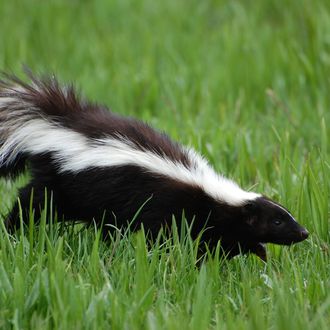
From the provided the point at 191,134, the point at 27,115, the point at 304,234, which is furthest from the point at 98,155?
the point at 191,134

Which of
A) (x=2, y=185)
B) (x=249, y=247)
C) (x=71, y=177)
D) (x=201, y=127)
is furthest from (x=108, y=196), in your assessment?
(x=201, y=127)

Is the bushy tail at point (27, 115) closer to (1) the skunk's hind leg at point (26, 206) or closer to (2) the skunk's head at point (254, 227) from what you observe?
(1) the skunk's hind leg at point (26, 206)

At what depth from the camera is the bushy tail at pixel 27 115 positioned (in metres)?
5.04

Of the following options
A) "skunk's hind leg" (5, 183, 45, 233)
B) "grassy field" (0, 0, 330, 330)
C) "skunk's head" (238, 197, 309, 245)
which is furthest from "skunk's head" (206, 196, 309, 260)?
"skunk's hind leg" (5, 183, 45, 233)

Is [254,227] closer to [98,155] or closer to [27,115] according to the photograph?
[98,155]

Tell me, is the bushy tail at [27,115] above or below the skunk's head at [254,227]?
above

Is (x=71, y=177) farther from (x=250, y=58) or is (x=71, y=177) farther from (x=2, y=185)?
(x=250, y=58)

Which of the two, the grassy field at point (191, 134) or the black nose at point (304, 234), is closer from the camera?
the grassy field at point (191, 134)

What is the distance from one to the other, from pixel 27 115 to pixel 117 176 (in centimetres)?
70

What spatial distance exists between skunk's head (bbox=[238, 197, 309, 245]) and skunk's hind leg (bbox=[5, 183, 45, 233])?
49.5 inches

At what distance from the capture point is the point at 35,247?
4.46 metres

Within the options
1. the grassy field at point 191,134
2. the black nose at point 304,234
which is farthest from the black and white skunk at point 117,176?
the grassy field at point 191,134

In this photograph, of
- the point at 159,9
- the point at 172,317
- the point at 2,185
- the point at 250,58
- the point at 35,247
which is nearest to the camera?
the point at 172,317

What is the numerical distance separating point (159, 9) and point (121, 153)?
20.9ft
